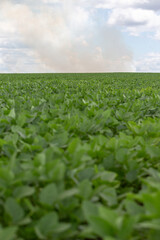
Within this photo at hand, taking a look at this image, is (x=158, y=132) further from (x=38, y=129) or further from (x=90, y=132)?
(x=38, y=129)

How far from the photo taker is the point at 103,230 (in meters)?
1.25

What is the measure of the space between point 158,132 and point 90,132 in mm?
732

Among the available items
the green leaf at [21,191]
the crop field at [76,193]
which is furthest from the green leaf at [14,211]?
the green leaf at [21,191]

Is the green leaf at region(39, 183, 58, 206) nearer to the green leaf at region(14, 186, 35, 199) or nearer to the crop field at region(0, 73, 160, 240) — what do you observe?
the crop field at region(0, 73, 160, 240)

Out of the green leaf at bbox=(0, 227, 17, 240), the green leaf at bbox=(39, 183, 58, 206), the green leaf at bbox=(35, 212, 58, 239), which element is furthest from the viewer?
the green leaf at bbox=(39, 183, 58, 206)

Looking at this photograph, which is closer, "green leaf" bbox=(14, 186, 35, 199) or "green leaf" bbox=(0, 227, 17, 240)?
"green leaf" bbox=(0, 227, 17, 240)

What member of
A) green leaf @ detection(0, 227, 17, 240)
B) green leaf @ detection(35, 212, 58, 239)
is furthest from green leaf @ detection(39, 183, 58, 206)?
green leaf @ detection(0, 227, 17, 240)

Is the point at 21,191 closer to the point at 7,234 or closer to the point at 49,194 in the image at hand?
the point at 49,194

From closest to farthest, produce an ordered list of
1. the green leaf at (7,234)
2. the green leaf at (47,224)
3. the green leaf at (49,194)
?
the green leaf at (7,234), the green leaf at (47,224), the green leaf at (49,194)

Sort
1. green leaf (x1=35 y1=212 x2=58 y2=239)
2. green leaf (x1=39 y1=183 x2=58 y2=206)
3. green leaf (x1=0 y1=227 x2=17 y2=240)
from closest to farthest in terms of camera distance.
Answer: green leaf (x1=0 y1=227 x2=17 y2=240) → green leaf (x1=35 y1=212 x2=58 y2=239) → green leaf (x1=39 y1=183 x2=58 y2=206)

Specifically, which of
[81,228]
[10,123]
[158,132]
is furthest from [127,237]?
[10,123]

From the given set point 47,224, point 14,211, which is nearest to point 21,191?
point 14,211

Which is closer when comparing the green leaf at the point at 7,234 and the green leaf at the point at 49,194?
the green leaf at the point at 7,234

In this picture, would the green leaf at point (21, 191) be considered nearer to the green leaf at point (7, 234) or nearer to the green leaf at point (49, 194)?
the green leaf at point (49, 194)
